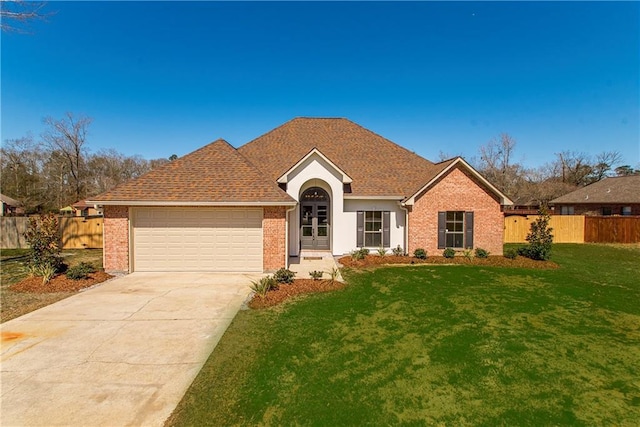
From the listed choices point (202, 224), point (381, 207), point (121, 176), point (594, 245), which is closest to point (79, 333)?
point (202, 224)

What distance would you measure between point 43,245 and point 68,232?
9984mm

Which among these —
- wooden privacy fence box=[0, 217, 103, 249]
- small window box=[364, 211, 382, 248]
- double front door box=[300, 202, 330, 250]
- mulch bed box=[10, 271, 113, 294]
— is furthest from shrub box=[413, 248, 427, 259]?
wooden privacy fence box=[0, 217, 103, 249]

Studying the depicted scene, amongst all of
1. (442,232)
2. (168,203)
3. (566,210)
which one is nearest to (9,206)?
(168,203)

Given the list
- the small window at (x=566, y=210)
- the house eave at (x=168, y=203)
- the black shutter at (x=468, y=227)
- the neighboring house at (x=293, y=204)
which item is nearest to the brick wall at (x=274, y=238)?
the neighboring house at (x=293, y=204)

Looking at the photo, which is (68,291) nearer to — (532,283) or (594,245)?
(532,283)

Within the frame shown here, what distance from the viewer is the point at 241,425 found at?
3.62 m

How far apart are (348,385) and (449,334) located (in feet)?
9.48

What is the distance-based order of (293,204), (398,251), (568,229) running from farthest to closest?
1. (568,229)
2. (398,251)
3. (293,204)

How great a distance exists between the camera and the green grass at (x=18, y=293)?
7.58m

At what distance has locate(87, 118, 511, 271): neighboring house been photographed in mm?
11391

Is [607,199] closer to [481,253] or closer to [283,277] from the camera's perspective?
[481,253]

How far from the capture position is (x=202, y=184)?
39.0 ft

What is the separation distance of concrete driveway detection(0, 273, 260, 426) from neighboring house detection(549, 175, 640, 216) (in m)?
35.6

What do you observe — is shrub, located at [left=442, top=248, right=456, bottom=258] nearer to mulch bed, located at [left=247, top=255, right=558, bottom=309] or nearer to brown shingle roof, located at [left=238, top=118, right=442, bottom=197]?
mulch bed, located at [left=247, top=255, right=558, bottom=309]
